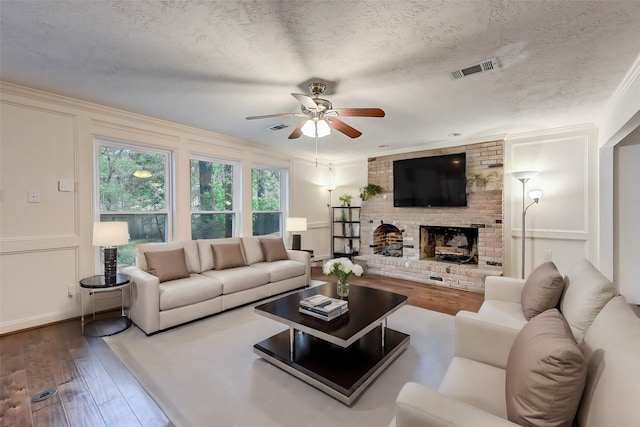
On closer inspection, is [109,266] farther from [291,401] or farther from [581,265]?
[581,265]

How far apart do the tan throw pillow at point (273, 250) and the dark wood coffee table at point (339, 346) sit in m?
1.77

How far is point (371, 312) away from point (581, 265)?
1565 millimetres

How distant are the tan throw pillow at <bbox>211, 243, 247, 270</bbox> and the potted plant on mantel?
10.0ft

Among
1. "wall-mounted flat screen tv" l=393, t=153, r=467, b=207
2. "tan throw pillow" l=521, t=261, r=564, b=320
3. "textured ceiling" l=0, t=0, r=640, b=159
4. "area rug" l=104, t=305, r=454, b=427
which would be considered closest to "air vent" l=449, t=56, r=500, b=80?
"textured ceiling" l=0, t=0, r=640, b=159

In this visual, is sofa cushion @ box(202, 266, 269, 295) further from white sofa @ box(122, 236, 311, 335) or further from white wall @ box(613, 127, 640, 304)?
white wall @ box(613, 127, 640, 304)

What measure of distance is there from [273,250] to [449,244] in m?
3.42

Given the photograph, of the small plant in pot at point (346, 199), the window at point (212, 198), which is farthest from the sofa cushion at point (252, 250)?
the small plant in pot at point (346, 199)

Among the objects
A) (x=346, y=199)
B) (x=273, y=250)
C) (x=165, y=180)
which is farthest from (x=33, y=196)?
(x=346, y=199)

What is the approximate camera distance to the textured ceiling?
1811 millimetres

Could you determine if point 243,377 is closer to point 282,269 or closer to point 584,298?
point 282,269

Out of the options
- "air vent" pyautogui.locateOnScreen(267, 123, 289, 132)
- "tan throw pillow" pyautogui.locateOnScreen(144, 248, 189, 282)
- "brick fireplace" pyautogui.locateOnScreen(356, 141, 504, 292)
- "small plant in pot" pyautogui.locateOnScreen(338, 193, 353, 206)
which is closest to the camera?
"tan throw pillow" pyautogui.locateOnScreen(144, 248, 189, 282)

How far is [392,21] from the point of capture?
1.90 meters

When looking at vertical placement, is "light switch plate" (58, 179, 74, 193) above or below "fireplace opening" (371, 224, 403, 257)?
above

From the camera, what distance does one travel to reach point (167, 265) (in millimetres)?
3389
